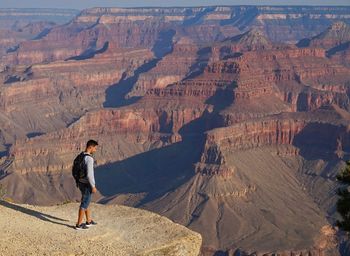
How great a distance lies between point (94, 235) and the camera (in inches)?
951

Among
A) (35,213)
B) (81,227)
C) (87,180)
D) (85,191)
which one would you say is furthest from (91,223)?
(35,213)

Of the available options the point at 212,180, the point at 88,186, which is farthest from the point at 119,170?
the point at 88,186

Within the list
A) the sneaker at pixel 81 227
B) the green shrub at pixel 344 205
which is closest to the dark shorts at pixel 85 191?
the sneaker at pixel 81 227

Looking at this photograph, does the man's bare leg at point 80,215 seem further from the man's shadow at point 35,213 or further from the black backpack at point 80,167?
the black backpack at point 80,167

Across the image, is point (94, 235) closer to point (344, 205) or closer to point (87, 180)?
point (87, 180)

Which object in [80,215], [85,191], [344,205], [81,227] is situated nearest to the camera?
[85,191]


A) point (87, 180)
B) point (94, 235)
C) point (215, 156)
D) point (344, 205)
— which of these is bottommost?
point (215, 156)

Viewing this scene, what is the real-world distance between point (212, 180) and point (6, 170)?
112 feet

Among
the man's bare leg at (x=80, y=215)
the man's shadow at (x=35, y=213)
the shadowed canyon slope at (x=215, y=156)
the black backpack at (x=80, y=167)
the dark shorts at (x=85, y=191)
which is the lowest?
the shadowed canyon slope at (x=215, y=156)

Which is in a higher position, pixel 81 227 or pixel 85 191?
pixel 85 191

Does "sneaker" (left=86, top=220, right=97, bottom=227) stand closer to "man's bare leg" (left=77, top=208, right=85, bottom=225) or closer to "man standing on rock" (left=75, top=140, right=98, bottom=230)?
"man standing on rock" (left=75, top=140, right=98, bottom=230)

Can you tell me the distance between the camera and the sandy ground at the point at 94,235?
22828mm

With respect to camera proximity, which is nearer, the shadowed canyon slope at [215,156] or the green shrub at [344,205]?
the green shrub at [344,205]

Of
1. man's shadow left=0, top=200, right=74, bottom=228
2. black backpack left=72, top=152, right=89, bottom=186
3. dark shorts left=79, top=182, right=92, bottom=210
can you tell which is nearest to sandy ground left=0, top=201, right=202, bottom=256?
man's shadow left=0, top=200, right=74, bottom=228
